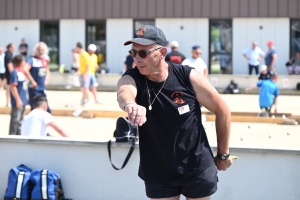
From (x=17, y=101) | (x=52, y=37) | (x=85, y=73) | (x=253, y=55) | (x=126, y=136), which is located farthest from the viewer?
(x=52, y=37)

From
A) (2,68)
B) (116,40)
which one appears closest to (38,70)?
(2,68)

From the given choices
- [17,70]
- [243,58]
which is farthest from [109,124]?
[243,58]

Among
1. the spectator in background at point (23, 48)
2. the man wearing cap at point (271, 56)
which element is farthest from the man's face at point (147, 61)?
the spectator in background at point (23, 48)

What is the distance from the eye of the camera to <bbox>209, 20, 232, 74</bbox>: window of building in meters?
27.7

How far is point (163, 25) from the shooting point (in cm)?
2786

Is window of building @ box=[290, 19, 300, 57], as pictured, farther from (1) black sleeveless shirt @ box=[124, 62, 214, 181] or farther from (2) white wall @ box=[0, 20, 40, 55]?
(1) black sleeveless shirt @ box=[124, 62, 214, 181]

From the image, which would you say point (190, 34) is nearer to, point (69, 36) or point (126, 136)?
point (69, 36)

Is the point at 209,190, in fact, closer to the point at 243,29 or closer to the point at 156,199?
the point at 156,199

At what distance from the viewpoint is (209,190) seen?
443 centimetres

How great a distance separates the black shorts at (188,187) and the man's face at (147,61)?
2.48ft

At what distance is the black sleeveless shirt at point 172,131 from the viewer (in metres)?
4.27

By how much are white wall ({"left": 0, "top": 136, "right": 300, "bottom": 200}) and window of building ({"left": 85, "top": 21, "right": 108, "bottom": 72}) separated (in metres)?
21.7

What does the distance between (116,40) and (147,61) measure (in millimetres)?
24559

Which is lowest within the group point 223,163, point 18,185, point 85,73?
point 18,185
